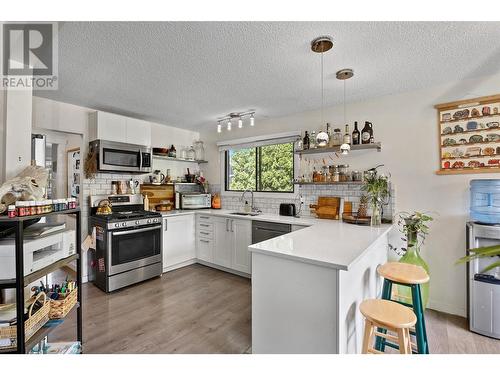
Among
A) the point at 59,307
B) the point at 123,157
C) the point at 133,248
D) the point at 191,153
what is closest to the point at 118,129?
the point at 123,157

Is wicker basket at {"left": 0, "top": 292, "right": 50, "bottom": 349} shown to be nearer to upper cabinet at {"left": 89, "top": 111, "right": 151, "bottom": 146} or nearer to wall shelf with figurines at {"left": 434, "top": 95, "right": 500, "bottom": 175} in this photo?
upper cabinet at {"left": 89, "top": 111, "right": 151, "bottom": 146}

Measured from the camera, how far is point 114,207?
350 cm

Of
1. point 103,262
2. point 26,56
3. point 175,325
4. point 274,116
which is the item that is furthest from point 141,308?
point 274,116

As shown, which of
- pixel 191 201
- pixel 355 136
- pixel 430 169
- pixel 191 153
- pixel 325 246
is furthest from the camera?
pixel 191 153

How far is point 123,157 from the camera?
341cm

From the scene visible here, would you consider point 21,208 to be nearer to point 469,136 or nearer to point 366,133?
point 366,133

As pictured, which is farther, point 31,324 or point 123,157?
point 123,157

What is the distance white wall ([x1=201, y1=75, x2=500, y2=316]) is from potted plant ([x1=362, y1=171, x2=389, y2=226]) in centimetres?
15

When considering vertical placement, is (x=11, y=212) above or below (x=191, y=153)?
below

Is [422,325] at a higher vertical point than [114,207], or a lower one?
lower

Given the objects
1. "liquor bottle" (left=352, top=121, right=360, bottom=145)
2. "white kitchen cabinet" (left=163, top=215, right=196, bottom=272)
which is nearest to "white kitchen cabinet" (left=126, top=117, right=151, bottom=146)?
"white kitchen cabinet" (left=163, top=215, right=196, bottom=272)

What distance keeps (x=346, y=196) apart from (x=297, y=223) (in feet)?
2.64

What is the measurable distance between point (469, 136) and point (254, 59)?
225 centimetres
